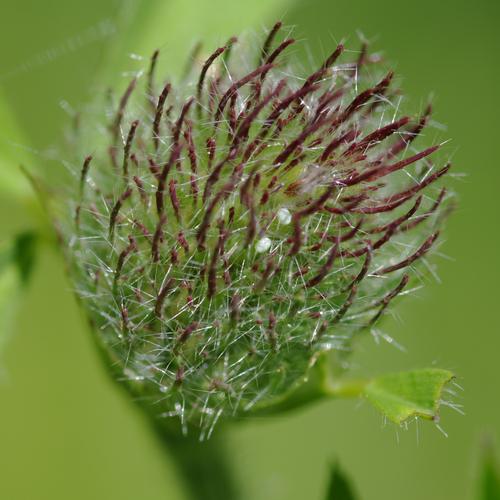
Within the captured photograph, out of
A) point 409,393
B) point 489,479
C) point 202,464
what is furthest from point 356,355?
point 409,393

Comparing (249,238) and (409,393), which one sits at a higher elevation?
(249,238)

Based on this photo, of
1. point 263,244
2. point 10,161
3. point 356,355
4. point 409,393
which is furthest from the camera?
point 356,355

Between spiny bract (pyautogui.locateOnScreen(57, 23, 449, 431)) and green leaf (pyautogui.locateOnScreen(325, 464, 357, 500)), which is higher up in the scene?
spiny bract (pyautogui.locateOnScreen(57, 23, 449, 431))

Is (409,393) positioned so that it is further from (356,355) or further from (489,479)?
(356,355)

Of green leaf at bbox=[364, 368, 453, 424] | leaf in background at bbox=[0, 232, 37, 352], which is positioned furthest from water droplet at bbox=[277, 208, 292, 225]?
leaf in background at bbox=[0, 232, 37, 352]

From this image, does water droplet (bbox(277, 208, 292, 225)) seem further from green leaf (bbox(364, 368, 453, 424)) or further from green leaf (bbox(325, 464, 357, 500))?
green leaf (bbox(325, 464, 357, 500))

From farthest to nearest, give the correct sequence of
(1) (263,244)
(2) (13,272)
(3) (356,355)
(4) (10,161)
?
(3) (356,355) → (4) (10,161) → (2) (13,272) → (1) (263,244)

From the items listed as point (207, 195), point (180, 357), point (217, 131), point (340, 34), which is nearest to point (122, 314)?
point (180, 357)

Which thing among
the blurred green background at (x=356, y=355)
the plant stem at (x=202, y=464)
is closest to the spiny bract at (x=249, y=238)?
the plant stem at (x=202, y=464)
